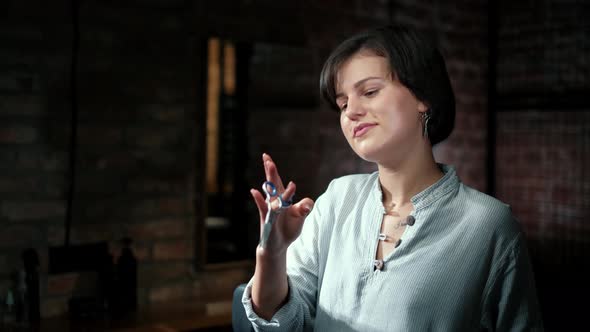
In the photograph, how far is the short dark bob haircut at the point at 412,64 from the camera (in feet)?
4.44

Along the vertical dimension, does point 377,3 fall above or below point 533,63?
above

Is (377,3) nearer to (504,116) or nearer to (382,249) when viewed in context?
(504,116)

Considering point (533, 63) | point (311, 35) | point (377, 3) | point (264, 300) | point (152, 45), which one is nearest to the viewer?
point (264, 300)

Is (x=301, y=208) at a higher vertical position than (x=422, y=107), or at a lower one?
lower

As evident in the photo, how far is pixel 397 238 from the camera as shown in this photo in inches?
54.8

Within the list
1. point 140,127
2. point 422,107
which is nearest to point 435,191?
point 422,107

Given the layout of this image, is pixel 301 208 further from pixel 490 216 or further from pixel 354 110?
pixel 490 216

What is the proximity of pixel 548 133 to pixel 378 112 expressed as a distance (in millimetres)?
2745

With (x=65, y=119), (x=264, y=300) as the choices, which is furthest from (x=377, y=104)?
(x=65, y=119)

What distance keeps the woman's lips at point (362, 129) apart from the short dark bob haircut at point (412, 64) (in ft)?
0.39

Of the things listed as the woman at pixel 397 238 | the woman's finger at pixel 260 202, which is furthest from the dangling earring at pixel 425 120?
Answer: the woman's finger at pixel 260 202

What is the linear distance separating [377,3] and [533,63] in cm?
105

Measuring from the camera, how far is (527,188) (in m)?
3.85

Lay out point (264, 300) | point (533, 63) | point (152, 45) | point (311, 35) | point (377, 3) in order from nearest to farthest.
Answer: point (264, 300), point (152, 45), point (311, 35), point (377, 3), point (533, 63)
